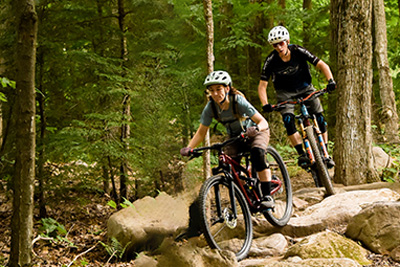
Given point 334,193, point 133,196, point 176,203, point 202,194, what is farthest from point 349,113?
point 133,196

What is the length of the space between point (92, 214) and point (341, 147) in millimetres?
5275

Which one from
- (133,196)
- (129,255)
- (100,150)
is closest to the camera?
(129,255)

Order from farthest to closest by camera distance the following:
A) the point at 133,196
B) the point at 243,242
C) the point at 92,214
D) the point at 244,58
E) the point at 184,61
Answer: the point at 244,58
the point at 184,61
the point at 133,196
the point at 92,214
the point at 243,242

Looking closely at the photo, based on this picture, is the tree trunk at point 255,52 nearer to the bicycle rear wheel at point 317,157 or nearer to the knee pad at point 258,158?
the bicycle rear wheel at point 317,157

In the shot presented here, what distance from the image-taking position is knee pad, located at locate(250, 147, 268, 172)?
4.75 metres

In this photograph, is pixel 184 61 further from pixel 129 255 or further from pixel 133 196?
pixel 129 255

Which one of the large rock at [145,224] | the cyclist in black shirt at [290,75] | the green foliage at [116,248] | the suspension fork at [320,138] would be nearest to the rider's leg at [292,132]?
the cyclist in black shirt at [290,75]

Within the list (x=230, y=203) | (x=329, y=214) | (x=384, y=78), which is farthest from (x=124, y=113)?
(x=384, y=78)

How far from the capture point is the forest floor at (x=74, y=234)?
6.02 meters

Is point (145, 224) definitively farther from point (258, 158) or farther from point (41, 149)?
point (258, 158)

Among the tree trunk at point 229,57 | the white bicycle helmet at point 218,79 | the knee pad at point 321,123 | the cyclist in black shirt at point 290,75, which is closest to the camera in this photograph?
the white bicycle helmet at point 218,79

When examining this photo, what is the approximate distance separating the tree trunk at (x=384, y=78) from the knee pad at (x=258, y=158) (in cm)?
873

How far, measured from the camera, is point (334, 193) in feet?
20.9

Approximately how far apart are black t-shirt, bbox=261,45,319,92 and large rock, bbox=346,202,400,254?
2447 mm
